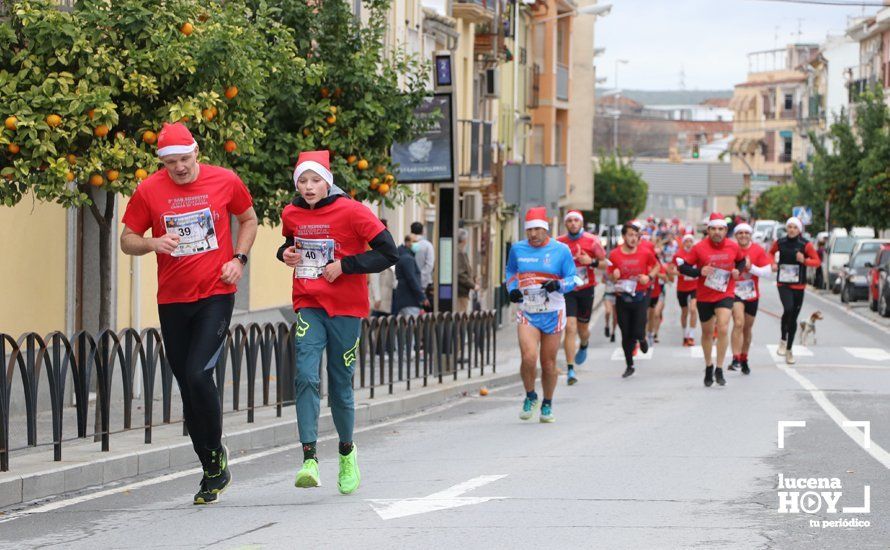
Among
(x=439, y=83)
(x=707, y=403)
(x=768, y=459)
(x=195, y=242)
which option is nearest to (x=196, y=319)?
(x=195, y=242)

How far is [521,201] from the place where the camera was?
28562mm

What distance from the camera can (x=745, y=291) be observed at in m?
21.1

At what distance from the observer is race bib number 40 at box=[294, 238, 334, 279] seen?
987cm

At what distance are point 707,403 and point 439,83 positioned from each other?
19.6 ft

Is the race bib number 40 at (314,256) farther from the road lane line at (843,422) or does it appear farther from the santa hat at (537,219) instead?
the santa hat at (537,219)

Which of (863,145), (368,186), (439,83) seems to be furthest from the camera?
(863,145)

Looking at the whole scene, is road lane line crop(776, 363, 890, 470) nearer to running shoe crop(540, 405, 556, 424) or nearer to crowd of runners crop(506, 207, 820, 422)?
crowd of runners crop(506, 207, 820, 422)

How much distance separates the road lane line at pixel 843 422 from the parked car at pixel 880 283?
68.6 ft

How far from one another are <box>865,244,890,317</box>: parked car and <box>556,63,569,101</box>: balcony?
20.4 metres

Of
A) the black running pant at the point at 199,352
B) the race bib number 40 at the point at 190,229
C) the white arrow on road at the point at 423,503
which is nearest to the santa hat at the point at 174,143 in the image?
the race bib number 40 at the point at 190,229

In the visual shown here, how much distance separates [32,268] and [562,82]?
167ft

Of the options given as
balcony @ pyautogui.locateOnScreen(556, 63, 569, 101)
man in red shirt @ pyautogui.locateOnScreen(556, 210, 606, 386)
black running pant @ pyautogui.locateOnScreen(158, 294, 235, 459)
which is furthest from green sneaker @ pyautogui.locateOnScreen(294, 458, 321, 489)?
balcony @ pyautogui.locateOnScreen(556, 63, 569, 101)

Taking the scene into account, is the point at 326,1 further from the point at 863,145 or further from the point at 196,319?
the point at 863,145

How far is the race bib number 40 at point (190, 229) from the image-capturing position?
933cm
